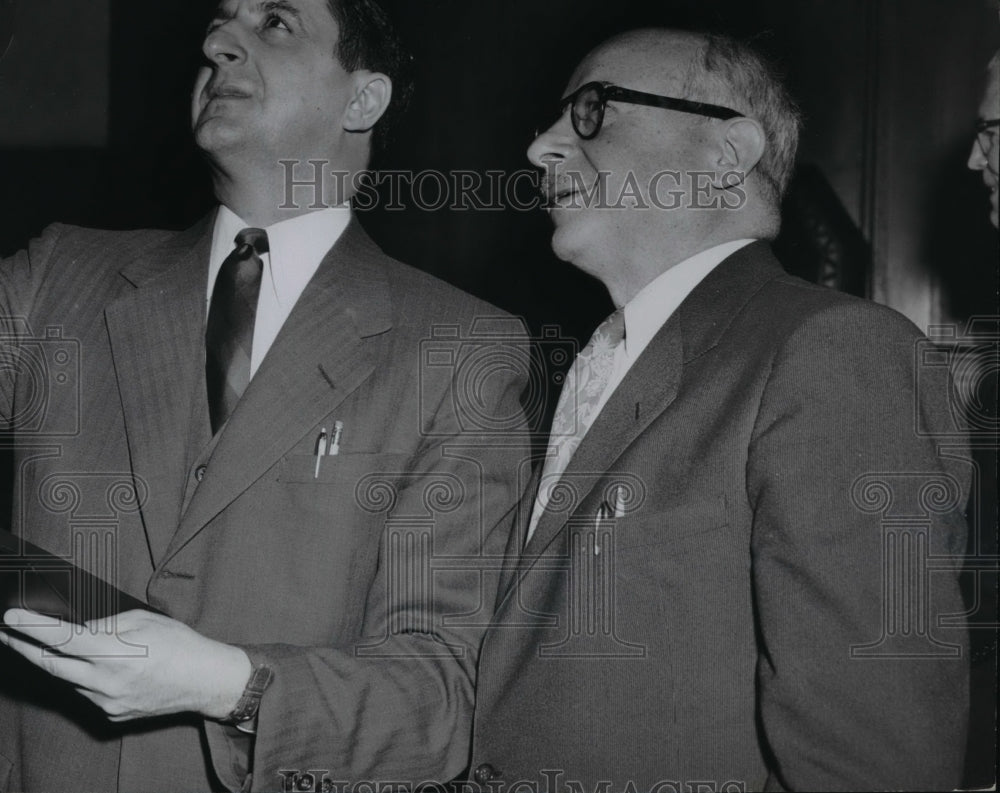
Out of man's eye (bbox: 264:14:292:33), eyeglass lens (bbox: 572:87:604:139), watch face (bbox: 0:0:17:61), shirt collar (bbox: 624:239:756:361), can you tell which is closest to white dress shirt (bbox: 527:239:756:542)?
shirt collar (bbox: 624:239:756:361)

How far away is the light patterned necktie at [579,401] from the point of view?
146cm

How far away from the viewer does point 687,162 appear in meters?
1.56

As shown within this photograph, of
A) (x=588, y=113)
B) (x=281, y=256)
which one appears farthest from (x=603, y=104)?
(x=281, y=256)

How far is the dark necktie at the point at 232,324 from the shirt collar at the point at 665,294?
0.58m

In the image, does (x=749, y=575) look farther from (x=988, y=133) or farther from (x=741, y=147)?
(x=988, y=133)

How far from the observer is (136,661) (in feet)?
3.98

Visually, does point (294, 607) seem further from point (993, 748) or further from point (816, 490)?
point (993, 748)

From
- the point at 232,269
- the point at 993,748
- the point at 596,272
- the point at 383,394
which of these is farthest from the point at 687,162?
the point at 993,748

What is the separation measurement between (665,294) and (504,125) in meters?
0.91

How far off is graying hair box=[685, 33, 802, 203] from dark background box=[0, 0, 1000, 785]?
46 centimetres

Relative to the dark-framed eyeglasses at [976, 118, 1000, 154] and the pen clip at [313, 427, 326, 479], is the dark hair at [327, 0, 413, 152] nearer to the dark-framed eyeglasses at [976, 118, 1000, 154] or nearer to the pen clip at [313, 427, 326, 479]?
the pen clip at [313, 427, 326, 479]

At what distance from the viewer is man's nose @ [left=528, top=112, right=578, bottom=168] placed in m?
1.63

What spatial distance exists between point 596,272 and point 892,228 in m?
0.98

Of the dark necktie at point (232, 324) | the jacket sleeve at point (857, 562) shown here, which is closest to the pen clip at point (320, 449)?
the dark necktie at point (232, 324)
